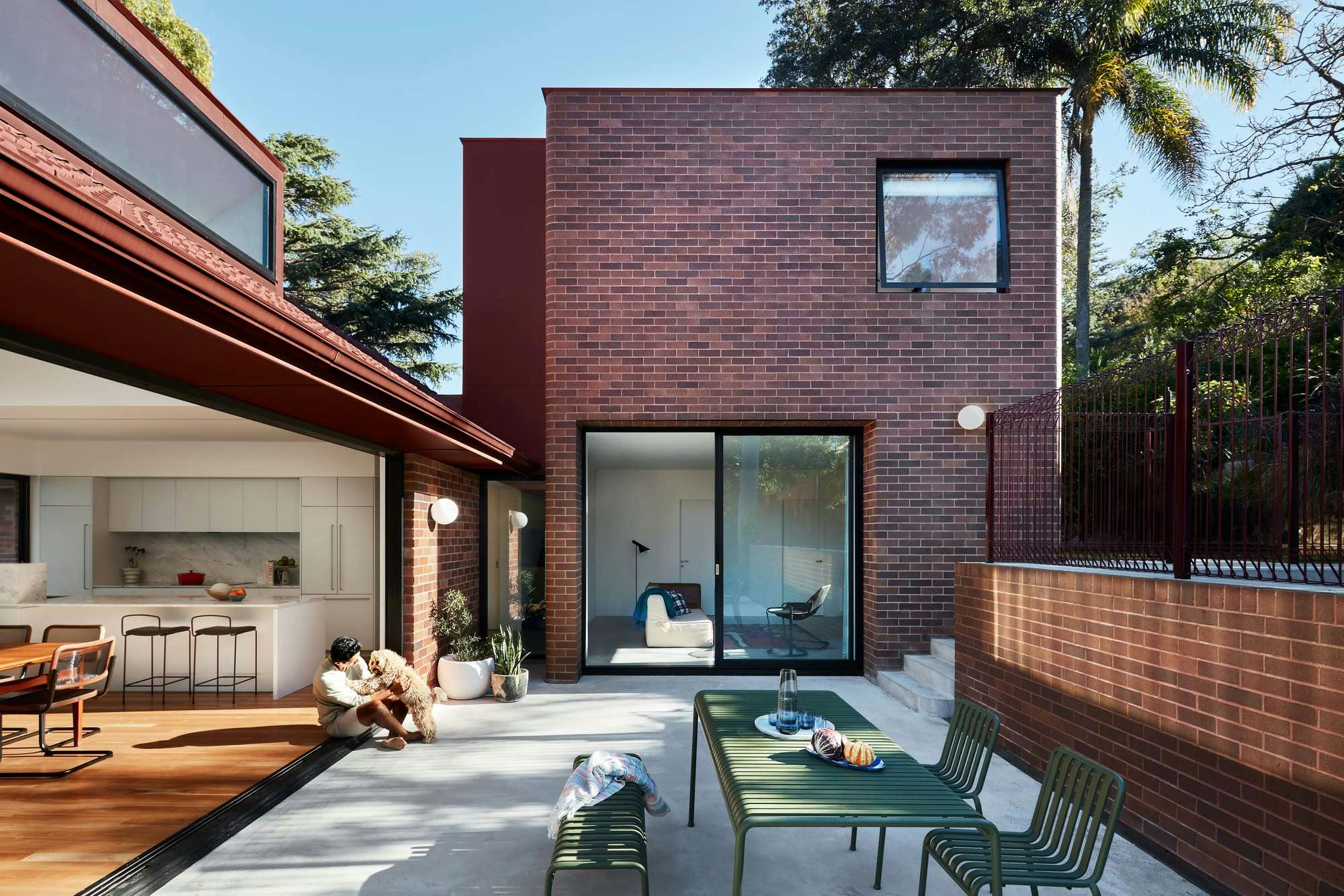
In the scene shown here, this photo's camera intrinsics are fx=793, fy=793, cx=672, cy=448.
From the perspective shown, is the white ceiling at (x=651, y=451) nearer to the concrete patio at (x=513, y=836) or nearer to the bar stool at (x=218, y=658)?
the concrete patio at (x=513, y=836)

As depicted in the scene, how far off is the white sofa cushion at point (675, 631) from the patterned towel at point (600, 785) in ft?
17.3

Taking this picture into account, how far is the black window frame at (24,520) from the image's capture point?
29.1 feet

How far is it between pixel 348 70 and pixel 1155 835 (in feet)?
96.3

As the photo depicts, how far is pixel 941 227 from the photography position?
807 centimetres

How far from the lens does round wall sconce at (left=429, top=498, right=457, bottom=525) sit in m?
7.13

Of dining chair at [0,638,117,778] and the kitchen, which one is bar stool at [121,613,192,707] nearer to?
the kitchen

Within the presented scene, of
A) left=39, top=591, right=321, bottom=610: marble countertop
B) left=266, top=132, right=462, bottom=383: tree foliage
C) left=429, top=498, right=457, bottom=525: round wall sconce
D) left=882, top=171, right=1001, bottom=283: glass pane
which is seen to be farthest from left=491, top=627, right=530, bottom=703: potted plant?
left=266, top=132, right=462, bottom=383: tree foliage

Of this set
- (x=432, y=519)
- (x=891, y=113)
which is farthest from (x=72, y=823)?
(x=891, y=113)

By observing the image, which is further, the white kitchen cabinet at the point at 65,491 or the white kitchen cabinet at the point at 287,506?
the white kitchen cabinet at the point at 287,506

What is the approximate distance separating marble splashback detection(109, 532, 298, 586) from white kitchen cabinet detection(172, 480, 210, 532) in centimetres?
48

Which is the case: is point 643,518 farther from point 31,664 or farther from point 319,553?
point 31,664

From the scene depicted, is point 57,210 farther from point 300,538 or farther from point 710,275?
point 300,538

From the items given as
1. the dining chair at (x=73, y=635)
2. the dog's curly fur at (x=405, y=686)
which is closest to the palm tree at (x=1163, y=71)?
the dog's curly fur at (x=405, y=686)

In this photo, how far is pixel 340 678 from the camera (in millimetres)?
5766
